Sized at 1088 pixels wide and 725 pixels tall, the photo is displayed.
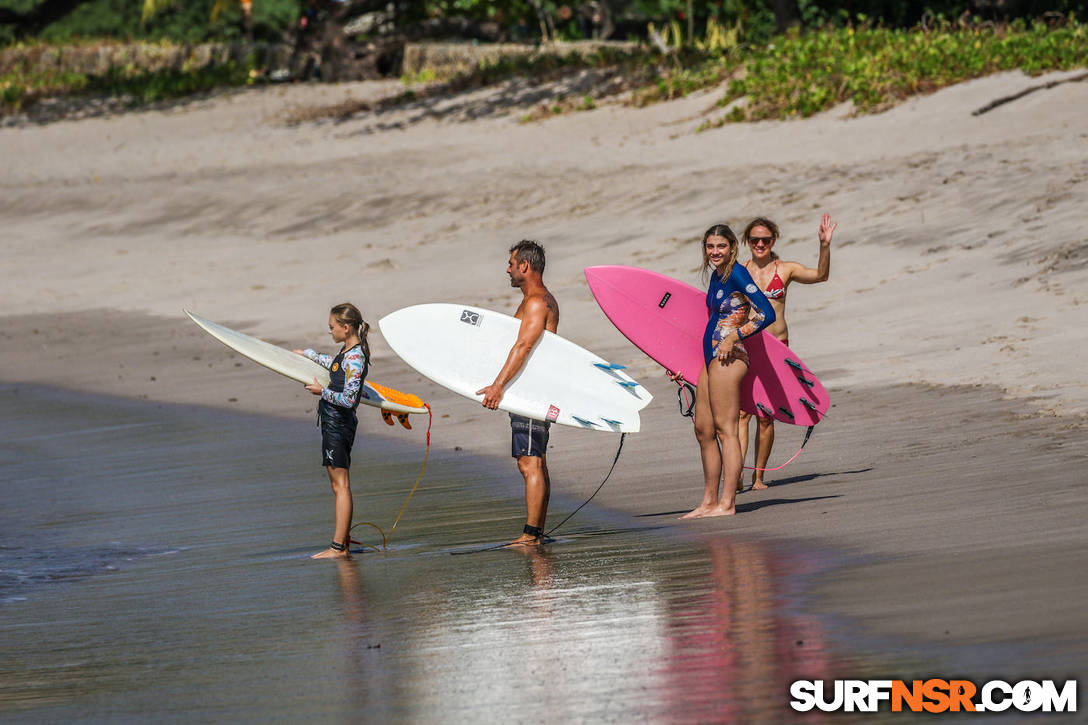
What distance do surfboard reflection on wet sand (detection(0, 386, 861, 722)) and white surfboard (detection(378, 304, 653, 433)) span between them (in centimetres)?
55

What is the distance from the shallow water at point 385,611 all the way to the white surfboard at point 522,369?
1.81 feet

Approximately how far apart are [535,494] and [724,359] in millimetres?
1085

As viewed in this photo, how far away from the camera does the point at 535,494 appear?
691 cm

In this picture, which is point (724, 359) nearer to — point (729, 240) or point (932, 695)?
point (729, 240)

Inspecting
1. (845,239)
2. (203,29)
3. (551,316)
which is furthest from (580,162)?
(203,29)

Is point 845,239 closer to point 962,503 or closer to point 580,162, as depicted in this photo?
point 580,162

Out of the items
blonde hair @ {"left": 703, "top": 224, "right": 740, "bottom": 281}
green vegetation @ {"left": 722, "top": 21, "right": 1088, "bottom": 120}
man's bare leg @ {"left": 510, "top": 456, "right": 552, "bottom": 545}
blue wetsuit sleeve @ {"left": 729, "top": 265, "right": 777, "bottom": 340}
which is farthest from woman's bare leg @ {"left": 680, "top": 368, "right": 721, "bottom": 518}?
green vegetation @ {"left": 722, "top": 21, "right": 1088, "bottom": 120}

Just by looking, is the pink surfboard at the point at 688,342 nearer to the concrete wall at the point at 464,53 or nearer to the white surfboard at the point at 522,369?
the white surfboard at the point at 522,369

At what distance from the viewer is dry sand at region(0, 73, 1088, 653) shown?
6645 millimetres

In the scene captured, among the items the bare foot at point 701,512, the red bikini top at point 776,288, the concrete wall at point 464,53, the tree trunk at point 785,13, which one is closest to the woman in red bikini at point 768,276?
the red bikini top at point 776,288

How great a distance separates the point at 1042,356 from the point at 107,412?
693 centimetres

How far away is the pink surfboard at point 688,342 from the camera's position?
25.8 feet

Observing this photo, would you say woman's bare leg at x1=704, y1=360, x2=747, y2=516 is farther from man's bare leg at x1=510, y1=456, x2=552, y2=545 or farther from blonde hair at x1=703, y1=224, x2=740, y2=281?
man's bare leg at x1=510, y1=456, x2=552, y2=545

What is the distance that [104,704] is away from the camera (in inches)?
184
